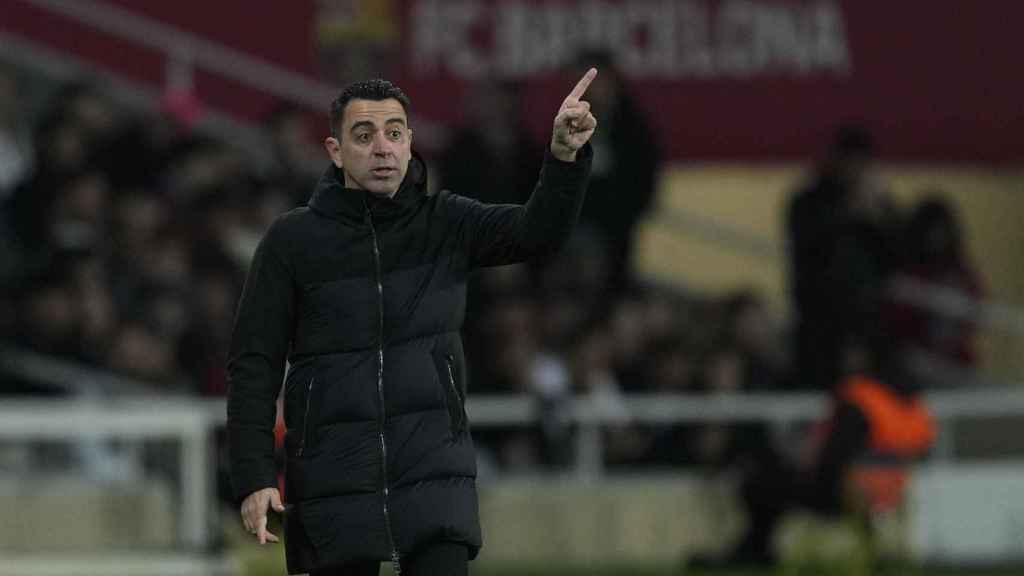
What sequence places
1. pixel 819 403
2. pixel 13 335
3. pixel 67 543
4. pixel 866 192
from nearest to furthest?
pixel 67 543 → pixel 13 335 → pixel 819 403 → pixel 866 192

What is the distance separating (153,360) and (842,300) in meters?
3.95

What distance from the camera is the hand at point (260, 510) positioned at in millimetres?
7527

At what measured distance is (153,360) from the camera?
1468cm

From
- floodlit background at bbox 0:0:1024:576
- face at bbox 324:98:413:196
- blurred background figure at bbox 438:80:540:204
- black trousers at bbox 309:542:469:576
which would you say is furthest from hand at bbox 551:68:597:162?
blurred background figure at bbox 438:80:540:204

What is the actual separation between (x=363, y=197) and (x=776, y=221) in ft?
38.6

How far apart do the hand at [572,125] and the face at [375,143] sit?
0.43m

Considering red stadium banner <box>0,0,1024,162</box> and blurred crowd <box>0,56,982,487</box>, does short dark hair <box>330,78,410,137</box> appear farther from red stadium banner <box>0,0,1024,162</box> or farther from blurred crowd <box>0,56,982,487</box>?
red stadium banner <box>0,0,1024,162</box>

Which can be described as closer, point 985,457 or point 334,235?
point 334,235

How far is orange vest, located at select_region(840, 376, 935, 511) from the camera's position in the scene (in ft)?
48.5

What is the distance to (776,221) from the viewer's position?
19281 millimetres

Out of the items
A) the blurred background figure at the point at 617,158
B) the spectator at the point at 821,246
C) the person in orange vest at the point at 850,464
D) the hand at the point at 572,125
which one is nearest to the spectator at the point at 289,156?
the blurred background figure at the point at 617,158

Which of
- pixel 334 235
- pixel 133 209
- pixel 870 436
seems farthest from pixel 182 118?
pixel 334 235

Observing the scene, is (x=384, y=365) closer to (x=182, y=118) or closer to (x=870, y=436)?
(x=870, y=436)

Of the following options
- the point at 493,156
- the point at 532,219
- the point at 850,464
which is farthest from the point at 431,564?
the point at 493,156
